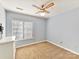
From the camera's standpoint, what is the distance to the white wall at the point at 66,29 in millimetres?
3936

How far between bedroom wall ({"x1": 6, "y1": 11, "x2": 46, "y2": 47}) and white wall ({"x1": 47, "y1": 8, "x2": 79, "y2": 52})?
906mm

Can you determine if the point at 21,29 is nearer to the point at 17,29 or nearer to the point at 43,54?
the point at 17,29

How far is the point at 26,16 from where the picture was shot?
17.7ft

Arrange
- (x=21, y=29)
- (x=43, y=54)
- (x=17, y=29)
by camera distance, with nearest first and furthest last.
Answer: (x=43, y=54) → (x=17, y=29) → (x=21, y=29)

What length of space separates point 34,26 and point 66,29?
2.57 meters

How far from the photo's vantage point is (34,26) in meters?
6.05

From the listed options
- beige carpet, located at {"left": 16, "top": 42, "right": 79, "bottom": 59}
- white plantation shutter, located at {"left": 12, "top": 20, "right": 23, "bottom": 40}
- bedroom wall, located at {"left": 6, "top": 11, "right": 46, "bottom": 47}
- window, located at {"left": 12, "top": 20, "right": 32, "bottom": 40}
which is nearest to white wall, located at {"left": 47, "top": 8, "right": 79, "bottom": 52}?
beige carpet, located at {"left": 16, "top": 42, "right": 79, "bottom": 59}

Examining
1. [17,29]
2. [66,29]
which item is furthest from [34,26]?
[66,29]

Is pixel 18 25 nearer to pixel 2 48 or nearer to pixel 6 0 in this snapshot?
pixel 6 0

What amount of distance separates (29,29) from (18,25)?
0.99 metres

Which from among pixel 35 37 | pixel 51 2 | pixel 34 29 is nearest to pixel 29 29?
pixel 34 29

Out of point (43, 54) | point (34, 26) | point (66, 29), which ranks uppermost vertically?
point (34, 26)

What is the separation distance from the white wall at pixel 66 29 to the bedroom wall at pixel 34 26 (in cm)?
91

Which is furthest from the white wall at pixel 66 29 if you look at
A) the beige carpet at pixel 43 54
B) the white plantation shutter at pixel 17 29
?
the white plantation shutter at pixel 17 29
